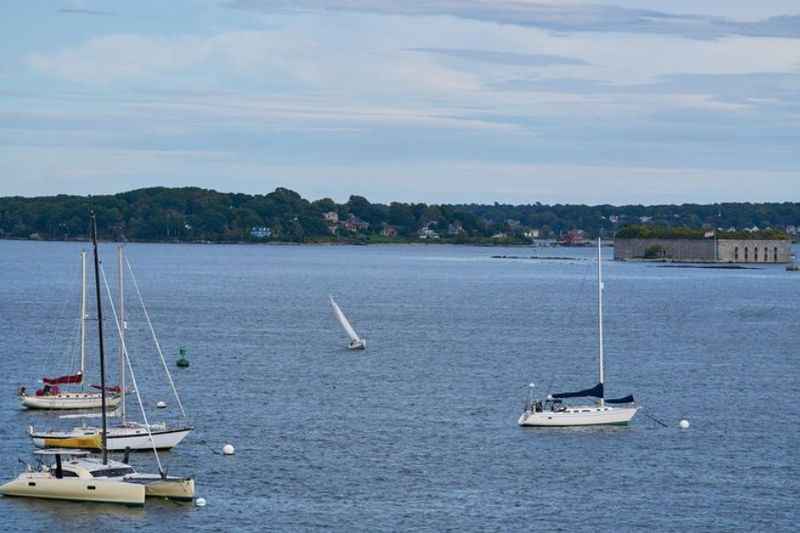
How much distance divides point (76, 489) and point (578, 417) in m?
25.7

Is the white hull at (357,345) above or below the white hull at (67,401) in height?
below

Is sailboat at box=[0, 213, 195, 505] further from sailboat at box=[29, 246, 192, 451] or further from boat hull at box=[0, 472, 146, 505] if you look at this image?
sailboat at box=[29, 246, 192, 451]

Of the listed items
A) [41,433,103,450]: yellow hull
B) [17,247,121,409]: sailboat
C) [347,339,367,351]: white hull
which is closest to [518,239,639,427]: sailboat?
[17,247,121,409]: sailboat

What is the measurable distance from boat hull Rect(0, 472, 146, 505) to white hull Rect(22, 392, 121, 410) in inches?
736

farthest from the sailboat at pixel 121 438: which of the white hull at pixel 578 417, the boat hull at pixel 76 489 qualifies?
the white hull at pixel 578 417

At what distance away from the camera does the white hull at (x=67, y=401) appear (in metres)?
72.9

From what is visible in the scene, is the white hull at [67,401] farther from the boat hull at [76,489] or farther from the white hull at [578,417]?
the white hull at [578,417]

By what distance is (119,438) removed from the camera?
60625mm

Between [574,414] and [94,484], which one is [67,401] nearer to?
[94,484]

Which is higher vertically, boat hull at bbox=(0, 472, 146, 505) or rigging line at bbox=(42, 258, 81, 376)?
rigging line at bbox=(42, 258, 81, 376)

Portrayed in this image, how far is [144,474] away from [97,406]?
18888mm

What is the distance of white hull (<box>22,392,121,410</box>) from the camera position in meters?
72.9

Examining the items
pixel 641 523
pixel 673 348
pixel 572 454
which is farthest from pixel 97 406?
pixel 673 348

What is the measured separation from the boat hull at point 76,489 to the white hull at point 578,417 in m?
22.6
